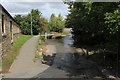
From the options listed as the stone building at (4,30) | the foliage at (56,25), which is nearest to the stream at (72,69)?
the stone building at (4,30)

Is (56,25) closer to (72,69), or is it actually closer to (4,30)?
(4,30)

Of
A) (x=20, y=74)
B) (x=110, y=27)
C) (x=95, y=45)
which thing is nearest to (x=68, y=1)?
(x=110, y=27)

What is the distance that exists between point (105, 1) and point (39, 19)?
38.9 metres

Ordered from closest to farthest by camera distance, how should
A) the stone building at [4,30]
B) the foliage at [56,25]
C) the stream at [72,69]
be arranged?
the stream at [72,69] → the stone building at [4,30] → the foliage at [56,25]

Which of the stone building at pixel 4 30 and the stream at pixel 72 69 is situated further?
the stone building at pixel 4 30

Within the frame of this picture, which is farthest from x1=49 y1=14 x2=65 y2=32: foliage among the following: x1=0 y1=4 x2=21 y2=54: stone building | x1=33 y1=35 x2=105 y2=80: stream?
x1=33 y1=35 x2=105 y2=80: stream

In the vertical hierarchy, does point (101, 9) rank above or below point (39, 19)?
below

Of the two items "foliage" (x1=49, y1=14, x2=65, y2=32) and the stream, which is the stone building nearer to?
the stream

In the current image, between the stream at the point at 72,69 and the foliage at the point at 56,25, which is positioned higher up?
→ the foliage at the point at 56,25

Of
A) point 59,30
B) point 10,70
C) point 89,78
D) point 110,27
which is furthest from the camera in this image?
point 59,30

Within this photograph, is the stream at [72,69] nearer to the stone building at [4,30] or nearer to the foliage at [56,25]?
the stone building at [4,30]

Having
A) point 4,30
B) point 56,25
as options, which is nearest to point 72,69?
point 4,30

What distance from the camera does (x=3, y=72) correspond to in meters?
7.51

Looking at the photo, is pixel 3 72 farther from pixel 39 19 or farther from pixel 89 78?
pixel 39 19
